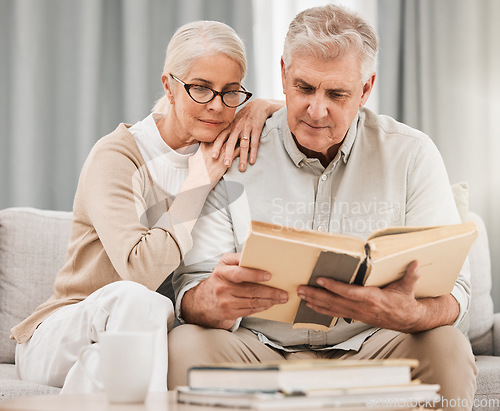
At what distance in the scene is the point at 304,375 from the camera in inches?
32.2

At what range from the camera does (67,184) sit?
2.75 meters

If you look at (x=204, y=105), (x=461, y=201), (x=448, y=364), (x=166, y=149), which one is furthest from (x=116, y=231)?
(x=461, y=201)

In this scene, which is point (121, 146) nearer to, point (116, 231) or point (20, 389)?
point (116, 231)

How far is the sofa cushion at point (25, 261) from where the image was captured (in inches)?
81.0

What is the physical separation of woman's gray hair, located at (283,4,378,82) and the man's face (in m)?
0.02

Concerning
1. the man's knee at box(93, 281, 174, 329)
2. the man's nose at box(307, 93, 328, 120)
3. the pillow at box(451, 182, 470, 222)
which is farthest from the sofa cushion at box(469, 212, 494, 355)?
the man's knee at box(93, 281, 174, 329)

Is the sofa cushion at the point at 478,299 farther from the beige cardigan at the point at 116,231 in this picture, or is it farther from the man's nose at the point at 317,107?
the beige cardigan at the point at 116,231

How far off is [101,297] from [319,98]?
728 mm

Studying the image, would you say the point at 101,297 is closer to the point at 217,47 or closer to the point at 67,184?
the point at 217,47

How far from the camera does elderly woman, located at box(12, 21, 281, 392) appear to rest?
5.19 feet

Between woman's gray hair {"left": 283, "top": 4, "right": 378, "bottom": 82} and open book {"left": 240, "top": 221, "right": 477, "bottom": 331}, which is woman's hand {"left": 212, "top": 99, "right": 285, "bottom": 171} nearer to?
woman's gray hair {"left": 283, "top": 4, "right": 378, "bottom": 82}

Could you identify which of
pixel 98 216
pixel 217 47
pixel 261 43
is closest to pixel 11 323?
pixel 98 216

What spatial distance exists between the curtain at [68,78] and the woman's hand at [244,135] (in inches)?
41.8

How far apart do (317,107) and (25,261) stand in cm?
114
